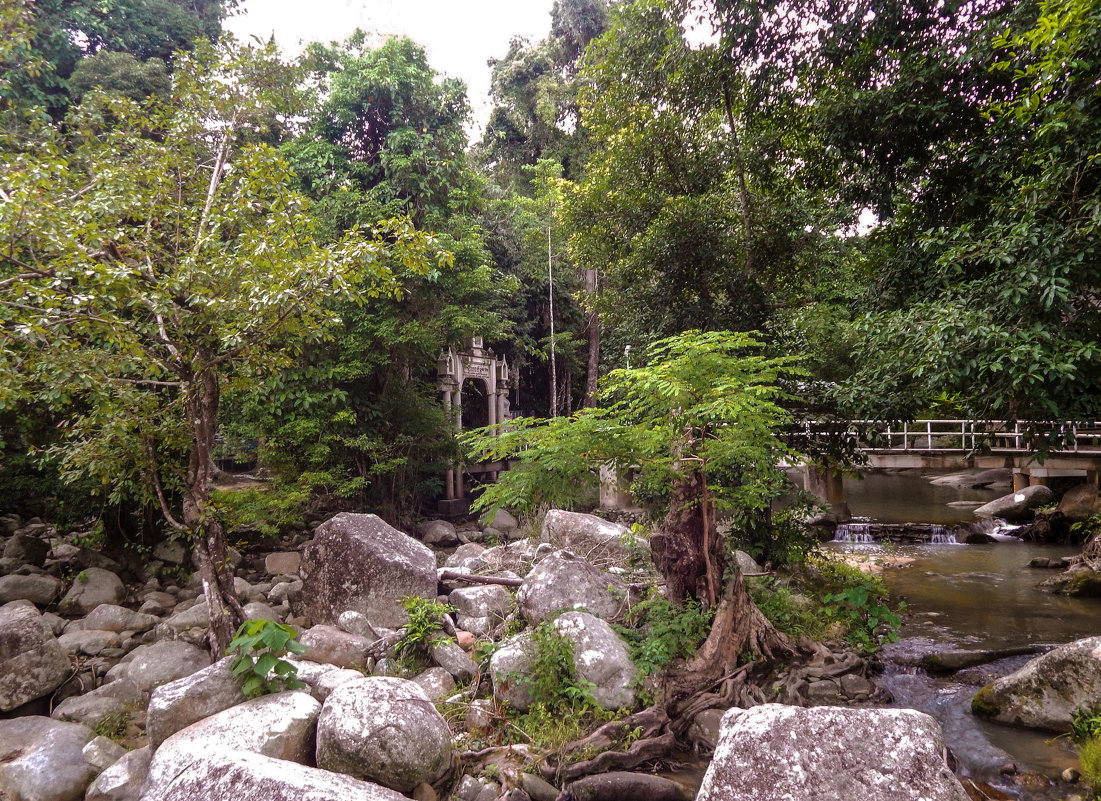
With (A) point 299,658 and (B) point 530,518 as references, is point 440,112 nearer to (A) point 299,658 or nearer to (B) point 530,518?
(B) point 530,518

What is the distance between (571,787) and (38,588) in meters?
→ 8.04

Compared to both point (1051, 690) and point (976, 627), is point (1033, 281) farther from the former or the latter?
point (976, 627)

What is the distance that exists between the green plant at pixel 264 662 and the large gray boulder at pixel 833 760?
11.9 feet

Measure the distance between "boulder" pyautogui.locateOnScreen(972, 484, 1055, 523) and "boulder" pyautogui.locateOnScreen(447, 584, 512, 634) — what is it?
1609 cm

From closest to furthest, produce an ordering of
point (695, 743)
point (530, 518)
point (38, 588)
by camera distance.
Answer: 1. point (695, 743)
2. point (38, 588)
3. point (530, 518)

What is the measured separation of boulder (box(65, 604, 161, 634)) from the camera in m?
8.47

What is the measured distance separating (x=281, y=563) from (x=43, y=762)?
6.08m

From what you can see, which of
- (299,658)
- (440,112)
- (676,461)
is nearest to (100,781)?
(299,658)

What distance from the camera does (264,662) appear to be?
560 cm

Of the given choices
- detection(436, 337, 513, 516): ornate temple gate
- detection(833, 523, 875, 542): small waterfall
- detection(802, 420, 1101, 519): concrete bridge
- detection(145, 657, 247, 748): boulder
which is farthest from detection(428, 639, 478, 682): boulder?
detection(833, 523, 875, 542): small waterfall

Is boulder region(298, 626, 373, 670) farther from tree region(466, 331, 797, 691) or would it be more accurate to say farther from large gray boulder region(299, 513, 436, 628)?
tree region(466, 331, 797, 691)

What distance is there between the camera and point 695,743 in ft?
20.4

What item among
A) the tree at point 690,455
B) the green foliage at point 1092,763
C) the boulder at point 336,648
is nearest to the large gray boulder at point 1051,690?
the green foliage at point 1092,763

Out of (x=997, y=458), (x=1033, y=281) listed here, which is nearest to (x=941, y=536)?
(x=997, y=458)
